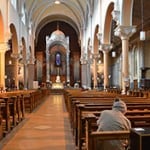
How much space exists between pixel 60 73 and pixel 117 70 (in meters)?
10.4

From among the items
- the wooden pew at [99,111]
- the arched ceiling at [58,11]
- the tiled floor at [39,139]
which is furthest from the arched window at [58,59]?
the wooden pew at [99,111]

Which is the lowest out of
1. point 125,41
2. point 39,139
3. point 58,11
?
point 39,139

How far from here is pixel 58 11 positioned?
41.0 m

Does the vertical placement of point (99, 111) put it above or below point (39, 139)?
above

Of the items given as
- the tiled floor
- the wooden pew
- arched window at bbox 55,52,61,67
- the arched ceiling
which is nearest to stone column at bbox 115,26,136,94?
the tiled floor

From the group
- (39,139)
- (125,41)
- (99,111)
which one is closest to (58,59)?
(125,41)

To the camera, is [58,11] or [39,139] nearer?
[39,139]

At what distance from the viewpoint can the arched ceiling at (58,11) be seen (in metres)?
34.5

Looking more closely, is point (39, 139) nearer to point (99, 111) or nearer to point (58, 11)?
point (99, 111)

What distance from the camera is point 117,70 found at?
39.0 meters

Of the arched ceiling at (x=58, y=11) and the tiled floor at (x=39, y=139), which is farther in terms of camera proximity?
the arched ceiling at (x=58, y=11)

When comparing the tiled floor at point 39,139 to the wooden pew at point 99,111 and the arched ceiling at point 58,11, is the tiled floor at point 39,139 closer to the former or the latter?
the wooden pew at point 99,111

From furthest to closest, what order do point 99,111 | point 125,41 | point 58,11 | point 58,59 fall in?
1. point 58,59
2. point 58,11
3. point 125,41
4. point 99,111

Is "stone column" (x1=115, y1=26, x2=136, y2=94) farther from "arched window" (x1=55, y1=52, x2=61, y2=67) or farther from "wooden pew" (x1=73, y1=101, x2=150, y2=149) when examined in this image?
"arched window" (x1=55, y1=52, x2=61, y2=67)
